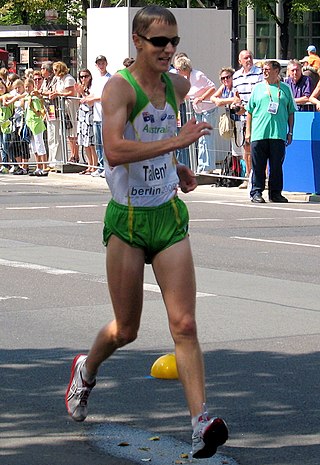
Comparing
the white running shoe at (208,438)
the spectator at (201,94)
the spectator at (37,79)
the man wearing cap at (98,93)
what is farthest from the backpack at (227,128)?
the white running shoe at (208,438)

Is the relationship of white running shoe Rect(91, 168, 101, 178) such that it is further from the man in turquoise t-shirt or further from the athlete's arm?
the athlete's arm

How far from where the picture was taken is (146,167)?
5.78 meters

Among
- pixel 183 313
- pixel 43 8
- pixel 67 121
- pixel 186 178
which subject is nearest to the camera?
pixel 183 313

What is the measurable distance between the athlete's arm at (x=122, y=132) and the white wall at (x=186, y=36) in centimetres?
1839

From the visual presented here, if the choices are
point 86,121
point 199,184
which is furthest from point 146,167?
point 86,121

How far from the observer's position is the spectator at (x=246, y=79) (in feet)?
64.5

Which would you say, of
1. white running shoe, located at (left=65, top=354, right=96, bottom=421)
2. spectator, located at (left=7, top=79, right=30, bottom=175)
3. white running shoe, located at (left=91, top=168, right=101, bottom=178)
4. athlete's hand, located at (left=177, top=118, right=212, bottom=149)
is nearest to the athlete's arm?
athlete's hand, located at (left=177, top=118, right=212, bottom=149)

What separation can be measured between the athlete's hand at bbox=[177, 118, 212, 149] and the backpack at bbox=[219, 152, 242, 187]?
1511 centimetres

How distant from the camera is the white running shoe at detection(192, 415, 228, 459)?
5.30 metres

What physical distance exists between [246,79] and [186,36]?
4.74 metres

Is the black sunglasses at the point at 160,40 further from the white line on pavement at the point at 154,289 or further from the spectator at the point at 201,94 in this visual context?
the spectator at the point at 201,94

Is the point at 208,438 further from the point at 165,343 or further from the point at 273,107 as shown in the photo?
the point at 273,107

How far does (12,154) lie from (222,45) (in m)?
4.83

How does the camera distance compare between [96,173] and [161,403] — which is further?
[96,173]
